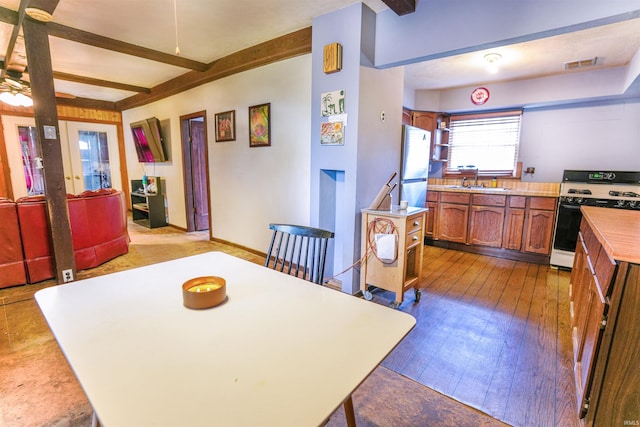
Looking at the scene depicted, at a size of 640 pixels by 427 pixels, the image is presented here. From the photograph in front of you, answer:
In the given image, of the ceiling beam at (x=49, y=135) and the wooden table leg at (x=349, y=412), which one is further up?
the ceiling beam at (x=49, y=135)

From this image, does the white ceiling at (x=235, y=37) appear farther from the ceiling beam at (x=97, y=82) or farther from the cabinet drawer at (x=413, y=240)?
the cabinet drawer at (x=413, y=240)

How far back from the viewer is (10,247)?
2.86 m

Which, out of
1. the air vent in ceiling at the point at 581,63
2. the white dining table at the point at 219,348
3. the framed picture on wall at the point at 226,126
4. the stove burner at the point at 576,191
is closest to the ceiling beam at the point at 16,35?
the framed picture on wall at the point at 226,126

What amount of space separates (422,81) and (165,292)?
4.36 metres

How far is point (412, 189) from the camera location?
11.5 feet

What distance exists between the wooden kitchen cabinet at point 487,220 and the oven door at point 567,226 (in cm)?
59

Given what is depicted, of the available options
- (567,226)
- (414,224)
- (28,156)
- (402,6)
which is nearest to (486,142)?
(567,226)

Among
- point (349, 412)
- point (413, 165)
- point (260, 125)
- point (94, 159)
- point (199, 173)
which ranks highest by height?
point (260, 125)

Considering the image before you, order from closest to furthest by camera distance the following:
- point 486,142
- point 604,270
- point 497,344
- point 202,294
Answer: point 202,294 < point 604,270 < point 497,344 < point 486,142

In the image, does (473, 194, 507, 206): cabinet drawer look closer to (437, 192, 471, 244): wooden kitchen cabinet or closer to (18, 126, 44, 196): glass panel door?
(437, 192, 471, 244): wooden kitchen cabinet

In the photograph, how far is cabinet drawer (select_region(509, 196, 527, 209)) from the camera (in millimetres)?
3752

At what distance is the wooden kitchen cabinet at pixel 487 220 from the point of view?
3.94 meters

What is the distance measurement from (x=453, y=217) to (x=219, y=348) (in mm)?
4119

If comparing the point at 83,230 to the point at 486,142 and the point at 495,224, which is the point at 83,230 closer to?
the point at 495,224
